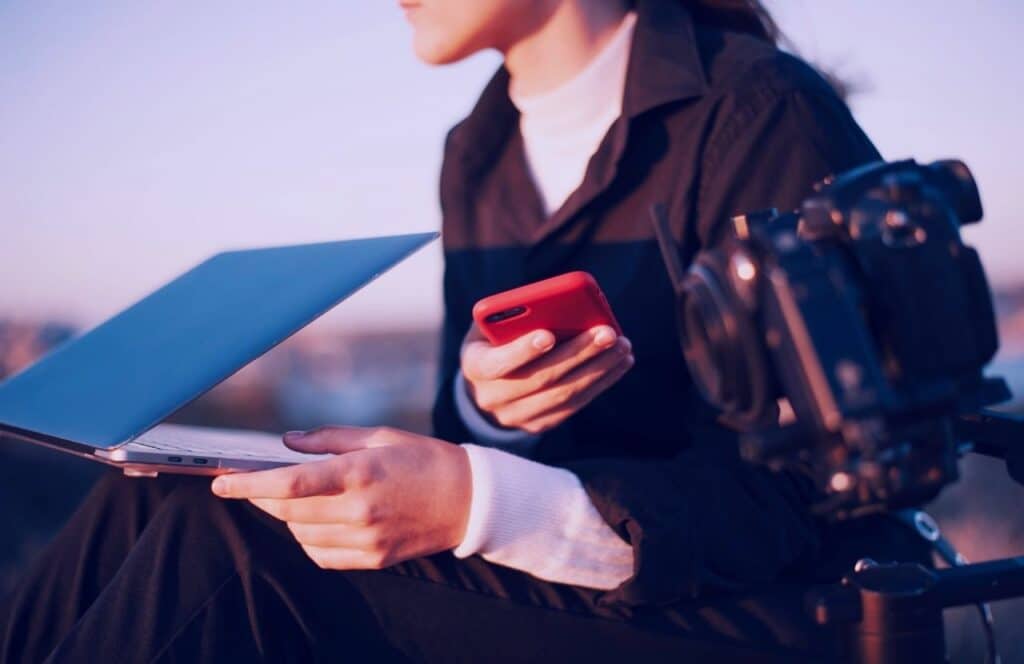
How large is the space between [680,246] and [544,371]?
28cm

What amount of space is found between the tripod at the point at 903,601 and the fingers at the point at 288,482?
0.36 metres

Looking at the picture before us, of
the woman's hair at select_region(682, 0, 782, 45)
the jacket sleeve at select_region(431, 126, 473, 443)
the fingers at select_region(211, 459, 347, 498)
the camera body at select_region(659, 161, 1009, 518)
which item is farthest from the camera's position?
the jacket sleeve at select_region(431, 126, 473, 443)

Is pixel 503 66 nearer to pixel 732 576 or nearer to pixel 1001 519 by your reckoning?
pixel 732 576

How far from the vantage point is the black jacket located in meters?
0.84

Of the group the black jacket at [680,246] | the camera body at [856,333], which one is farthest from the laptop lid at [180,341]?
the camera body at [856,333]

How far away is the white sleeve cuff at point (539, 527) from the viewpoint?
818 mm

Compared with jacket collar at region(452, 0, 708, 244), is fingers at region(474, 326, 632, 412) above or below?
below

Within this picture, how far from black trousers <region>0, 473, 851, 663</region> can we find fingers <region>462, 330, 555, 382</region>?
17 cm

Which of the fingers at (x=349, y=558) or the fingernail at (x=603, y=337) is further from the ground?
the fingernail at (x=603, y=337)

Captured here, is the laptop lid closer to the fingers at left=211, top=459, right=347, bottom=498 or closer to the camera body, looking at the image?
the fingers at left=211, top=459, right=347, bottom=498

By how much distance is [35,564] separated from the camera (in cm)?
105

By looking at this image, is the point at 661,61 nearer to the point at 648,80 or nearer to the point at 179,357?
the point at 648,80

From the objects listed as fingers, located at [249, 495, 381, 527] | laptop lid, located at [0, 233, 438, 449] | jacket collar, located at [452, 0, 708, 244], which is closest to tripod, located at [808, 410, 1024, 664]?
fingers, located at [249, 495, 381, 527]

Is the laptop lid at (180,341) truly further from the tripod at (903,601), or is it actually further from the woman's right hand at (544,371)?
the tripod at (903,601)
